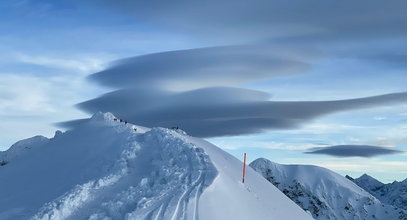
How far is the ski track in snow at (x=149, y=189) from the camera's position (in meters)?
21.2

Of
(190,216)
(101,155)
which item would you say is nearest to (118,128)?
(101,155)

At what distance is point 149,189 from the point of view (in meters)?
22.8

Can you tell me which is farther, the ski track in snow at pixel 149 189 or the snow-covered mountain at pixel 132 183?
the snow-covered mountain at pixel 132 183

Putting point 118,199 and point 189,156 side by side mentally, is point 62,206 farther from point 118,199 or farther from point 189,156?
point 189,156

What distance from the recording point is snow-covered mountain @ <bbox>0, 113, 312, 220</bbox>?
2162cm

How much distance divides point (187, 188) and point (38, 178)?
903cm

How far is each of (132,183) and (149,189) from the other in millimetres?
1244

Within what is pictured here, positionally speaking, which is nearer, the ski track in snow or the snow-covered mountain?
the ski track in snow

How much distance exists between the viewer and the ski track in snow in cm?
2122

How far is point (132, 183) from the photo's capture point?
2367 cm

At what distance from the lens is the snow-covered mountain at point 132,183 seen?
21625 mm

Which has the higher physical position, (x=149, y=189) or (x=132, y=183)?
(x=132, y=183)

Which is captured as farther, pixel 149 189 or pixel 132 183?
pixel 132 183

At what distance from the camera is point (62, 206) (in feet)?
71.6
